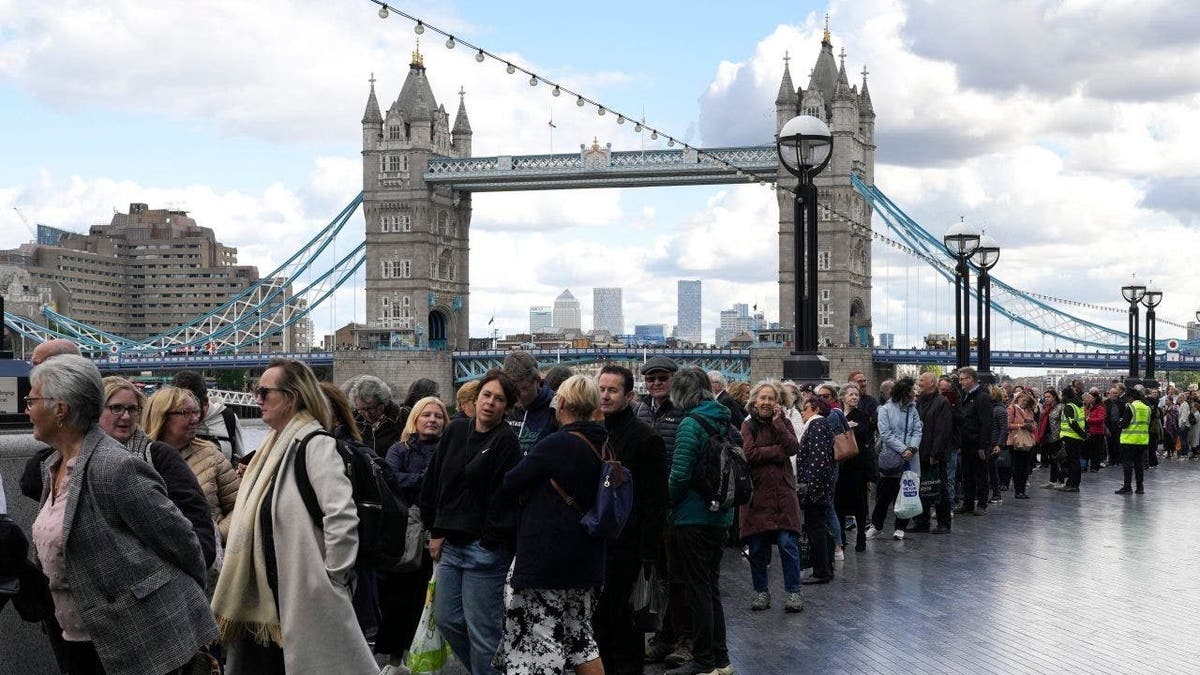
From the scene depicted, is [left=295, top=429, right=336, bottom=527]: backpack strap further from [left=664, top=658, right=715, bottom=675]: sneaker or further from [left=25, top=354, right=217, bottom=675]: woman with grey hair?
[left=664, top=658, right=715, bottom=675]: sneaker

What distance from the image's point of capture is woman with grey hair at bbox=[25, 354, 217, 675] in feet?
15.2

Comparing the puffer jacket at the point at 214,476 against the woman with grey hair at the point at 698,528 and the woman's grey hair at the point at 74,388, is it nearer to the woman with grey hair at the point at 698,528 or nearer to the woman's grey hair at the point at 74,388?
the woman's grey hair at the point at 74,388

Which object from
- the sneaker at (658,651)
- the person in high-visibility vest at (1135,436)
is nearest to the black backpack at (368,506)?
the sneaker at (658,651)

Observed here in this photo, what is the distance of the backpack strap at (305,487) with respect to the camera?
5.19m

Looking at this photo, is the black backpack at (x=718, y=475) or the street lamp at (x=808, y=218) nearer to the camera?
the black backpack at (x=718, y=475)

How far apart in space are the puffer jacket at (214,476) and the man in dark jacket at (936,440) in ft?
26.7

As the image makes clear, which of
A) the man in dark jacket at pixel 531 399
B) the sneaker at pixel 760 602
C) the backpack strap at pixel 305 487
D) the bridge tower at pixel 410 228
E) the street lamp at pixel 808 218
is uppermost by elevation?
the bridge tower at pixel 410 228

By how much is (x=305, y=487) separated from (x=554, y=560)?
4.41ft

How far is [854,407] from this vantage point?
1249 cm

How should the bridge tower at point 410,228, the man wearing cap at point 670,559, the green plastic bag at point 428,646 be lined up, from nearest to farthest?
the green plastic bag at point 428,646
the man wearing cap at point 670,559
the bridge tower at point 410,228

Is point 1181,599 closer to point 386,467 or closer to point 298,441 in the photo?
point 386,467

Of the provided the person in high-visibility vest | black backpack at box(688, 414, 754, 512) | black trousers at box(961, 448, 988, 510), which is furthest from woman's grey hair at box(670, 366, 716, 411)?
the person in high-visibility vest

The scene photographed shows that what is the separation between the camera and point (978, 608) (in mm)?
9359

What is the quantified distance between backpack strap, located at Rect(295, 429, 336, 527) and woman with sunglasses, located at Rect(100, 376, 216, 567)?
0.41m
